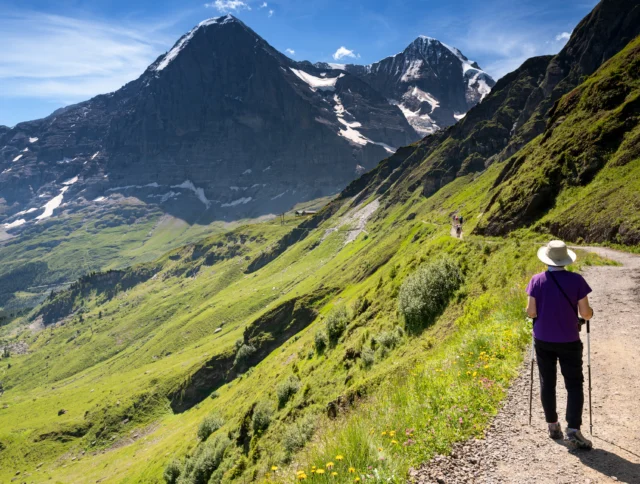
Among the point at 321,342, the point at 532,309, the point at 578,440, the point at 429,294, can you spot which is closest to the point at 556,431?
the point at 578,440

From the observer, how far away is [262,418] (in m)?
35.4

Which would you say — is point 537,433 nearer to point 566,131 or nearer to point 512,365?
point 512,365

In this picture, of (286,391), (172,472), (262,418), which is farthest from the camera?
(172,472)

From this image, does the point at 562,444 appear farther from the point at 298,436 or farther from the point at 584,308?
the point at 298,436

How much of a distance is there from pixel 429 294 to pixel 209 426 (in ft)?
150

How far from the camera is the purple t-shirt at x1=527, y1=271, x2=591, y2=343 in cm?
859

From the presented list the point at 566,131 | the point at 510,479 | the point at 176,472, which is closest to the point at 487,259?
the point at 510,479

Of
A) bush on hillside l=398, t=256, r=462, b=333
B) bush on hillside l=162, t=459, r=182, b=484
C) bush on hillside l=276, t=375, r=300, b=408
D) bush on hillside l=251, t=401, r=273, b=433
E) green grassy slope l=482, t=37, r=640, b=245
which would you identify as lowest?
bush on hillside l=162, t=459, r=182, b=484

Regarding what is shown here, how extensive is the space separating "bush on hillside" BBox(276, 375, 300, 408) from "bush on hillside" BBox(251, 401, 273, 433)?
1360 mm

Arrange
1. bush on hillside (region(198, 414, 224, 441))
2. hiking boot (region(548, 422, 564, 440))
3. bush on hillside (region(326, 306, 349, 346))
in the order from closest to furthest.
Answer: hiking boot (region(548, 422, 564, 440)), bush on hillside (region(326, 306, 349, 346)), bush on hillside (region(198, 414, 224, 441))

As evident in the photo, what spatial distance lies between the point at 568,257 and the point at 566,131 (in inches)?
1742

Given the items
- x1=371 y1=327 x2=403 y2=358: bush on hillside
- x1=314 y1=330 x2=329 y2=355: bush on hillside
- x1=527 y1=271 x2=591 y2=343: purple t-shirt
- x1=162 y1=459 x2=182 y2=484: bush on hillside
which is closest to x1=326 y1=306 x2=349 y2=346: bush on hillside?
x1=314 y1=330 x2=329 y2=355: bush on hillside

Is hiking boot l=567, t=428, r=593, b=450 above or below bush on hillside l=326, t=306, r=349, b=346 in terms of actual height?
above

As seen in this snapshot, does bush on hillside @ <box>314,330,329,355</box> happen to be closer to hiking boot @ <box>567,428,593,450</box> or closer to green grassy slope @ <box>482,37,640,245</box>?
green grassy slope @ <box>482,37,640,245</box>
